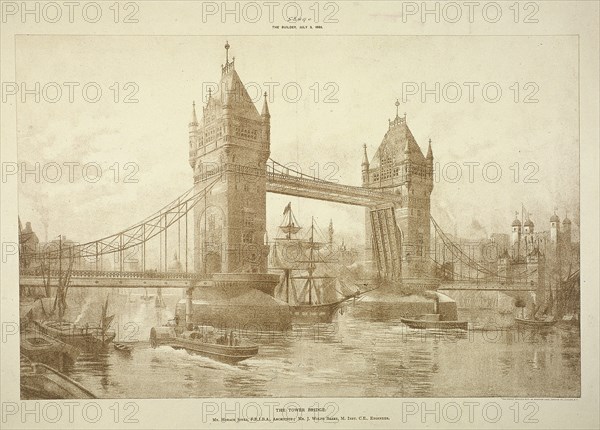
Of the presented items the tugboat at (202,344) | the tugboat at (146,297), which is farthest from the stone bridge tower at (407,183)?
the tugboat at (146,297)

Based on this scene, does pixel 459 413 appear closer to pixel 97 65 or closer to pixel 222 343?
pixel 222 343

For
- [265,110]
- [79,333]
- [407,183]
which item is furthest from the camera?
[407,183]

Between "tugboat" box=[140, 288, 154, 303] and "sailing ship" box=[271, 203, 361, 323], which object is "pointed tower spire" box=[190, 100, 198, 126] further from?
"tugboat" box=[140, 288, 154, 303]

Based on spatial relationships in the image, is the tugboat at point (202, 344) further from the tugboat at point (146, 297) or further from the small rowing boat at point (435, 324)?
the small rowing boat at point (435, 324)

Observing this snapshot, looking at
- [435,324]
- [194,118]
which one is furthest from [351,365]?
[194,118]

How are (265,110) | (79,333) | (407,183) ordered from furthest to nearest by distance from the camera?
(407,183) → (265,110) → (79,333)

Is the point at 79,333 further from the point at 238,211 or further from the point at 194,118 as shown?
the point at 194,118
